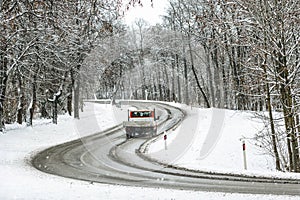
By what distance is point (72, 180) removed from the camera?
12.7 m

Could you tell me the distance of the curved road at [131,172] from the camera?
1162cm

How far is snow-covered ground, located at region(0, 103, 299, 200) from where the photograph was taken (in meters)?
9.93

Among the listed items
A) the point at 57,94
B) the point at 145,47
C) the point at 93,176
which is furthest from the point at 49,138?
the point at 145,47

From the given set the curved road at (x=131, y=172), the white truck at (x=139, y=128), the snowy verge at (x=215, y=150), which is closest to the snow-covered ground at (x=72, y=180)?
the snowy verge at (x=215, y=150)

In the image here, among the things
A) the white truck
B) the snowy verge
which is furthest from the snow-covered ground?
the white truck

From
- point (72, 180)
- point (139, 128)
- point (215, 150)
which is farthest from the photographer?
point (139, 128)

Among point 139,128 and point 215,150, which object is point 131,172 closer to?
point 215,150

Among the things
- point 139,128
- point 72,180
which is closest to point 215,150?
point 139,128

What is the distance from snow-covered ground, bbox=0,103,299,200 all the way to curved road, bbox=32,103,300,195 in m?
0.92

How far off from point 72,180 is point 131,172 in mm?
2742

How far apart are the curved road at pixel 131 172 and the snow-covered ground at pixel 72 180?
92 cm

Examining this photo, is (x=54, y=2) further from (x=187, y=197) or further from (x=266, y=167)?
(x=266, y=167)

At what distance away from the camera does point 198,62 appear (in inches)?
2501

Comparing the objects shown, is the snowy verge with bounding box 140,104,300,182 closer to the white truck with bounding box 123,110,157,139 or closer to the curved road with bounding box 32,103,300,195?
the curved road with bounding box 32,103,300,195
